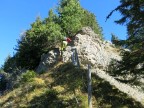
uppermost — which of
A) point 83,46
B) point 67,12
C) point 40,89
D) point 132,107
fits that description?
point 67,12

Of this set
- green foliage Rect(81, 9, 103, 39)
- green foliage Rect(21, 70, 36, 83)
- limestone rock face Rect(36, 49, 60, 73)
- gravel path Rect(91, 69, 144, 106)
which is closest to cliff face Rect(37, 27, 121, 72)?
limestone rock face Rect(36, 49, 60, 73)

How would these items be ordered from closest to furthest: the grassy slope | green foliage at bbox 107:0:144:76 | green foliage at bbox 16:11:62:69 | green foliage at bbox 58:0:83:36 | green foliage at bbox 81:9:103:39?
green foliage at bbox 107:0:144:76 < the grassy slope < green foliage at bbox 16:11:62:69 < green foliage at bbox 58:0:83:36 < green foliage at bbox 81:9:103:39

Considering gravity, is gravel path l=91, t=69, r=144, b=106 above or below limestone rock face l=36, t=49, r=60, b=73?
below

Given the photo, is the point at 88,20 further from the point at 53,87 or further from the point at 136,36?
the point at 136,36

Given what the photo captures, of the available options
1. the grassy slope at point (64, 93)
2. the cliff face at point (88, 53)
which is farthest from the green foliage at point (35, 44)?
the grassy slope at point (64, 93)

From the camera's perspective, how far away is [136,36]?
79.7 feet

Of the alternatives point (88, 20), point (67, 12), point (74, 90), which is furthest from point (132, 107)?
point (88, 20)

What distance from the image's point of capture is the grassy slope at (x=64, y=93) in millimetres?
27391

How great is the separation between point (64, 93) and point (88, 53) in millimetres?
7717

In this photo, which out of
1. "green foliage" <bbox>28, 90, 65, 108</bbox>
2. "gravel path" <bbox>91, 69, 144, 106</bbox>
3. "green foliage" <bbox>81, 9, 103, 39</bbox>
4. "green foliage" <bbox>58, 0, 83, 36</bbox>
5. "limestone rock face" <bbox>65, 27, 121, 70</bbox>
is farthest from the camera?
"green foliage" <bbox>81, 9, 103, 39</bbox>

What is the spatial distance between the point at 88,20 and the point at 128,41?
107 feet

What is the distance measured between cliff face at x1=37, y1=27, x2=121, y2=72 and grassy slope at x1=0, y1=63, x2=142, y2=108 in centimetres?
219

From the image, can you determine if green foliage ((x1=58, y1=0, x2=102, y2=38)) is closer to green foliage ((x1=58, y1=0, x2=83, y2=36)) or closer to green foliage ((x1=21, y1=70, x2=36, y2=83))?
green foliage ((x1=58, y1=0, x2=83, y2=36))

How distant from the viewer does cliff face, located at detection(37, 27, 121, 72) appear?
35131 mm
